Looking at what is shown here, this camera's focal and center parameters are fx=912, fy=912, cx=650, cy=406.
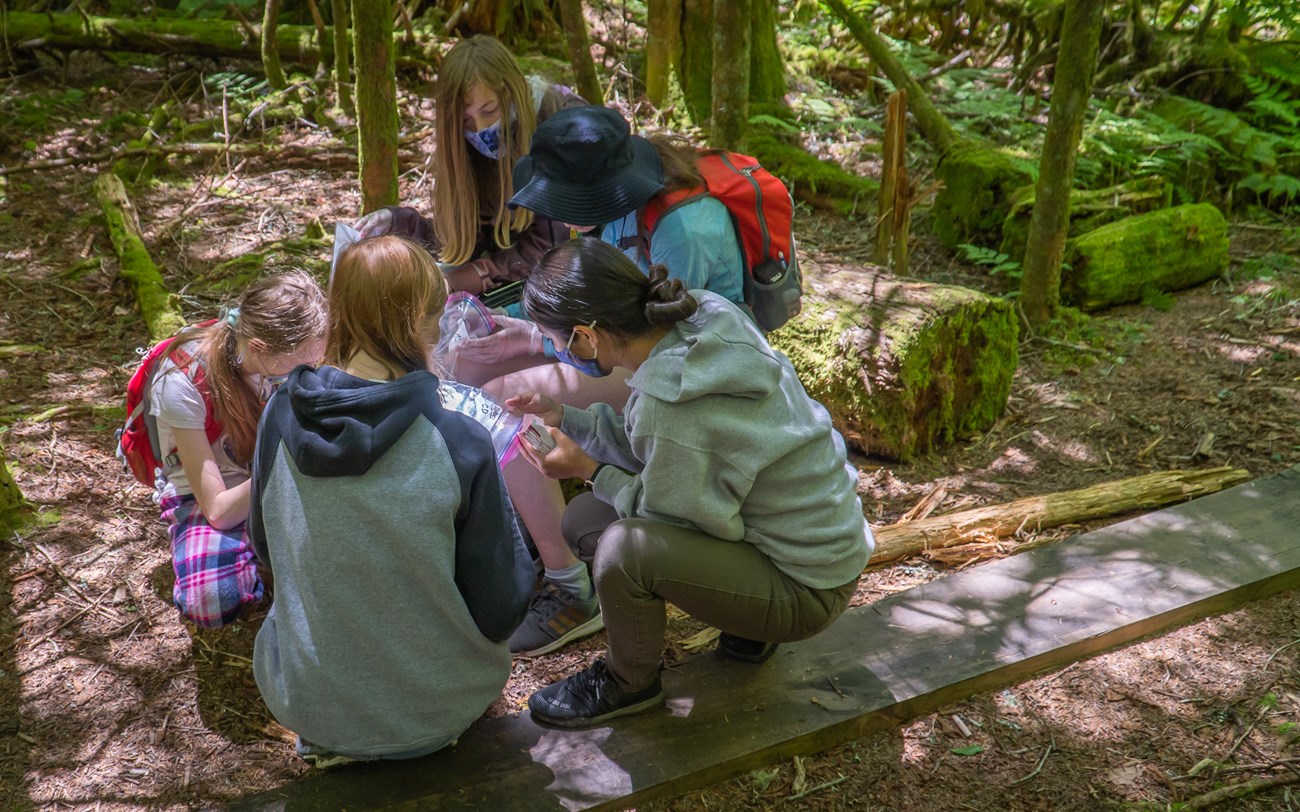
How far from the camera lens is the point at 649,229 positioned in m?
2.79

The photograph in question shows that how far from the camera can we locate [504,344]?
3.11 metres

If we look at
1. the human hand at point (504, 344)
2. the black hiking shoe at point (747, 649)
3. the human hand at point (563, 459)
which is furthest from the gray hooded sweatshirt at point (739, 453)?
the human hand at point (504, 344)

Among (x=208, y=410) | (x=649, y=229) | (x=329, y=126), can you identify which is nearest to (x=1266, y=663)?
(x=649, y=229)

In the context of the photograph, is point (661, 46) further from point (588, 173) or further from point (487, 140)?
point (588, 173)

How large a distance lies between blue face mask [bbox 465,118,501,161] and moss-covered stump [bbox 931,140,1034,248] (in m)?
3.49

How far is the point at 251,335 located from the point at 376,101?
5.95ft

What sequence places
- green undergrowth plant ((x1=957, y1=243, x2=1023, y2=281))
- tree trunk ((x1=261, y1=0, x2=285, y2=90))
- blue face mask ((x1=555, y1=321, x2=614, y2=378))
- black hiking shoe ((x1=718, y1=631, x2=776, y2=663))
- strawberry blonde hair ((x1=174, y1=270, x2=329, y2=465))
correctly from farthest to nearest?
1. tree trunk ((x1=261, y1=0, x2=285, y2=90))
2. green undergrowth plant ((x1=957, y1=243, x2=1023, y2=281))
3. black hiking shoe ((x1=718, y1=631, x2=776, y2=663))
4. strawberry blonde hair ((x1=174, y1=270, x2=329, y2=465))
5. blue face mask ((x1=555, y1=321, x2=614, y2=378))

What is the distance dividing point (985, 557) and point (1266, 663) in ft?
2.85

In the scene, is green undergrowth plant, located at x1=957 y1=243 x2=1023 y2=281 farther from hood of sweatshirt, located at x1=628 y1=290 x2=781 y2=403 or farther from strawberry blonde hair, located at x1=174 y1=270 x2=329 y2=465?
strawberry blonde hair, located at x1=174 y1=270 x2=329 y2=465

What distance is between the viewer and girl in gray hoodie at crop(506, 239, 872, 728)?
6.97 feet

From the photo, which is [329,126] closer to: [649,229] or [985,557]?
[649,229]

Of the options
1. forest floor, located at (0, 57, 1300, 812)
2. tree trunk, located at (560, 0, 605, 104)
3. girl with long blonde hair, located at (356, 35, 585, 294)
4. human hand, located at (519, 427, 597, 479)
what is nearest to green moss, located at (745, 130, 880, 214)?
forest floor, located at (0, 57, 1300, 812)

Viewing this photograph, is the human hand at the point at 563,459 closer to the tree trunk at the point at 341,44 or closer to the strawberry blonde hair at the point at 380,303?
the strawberry blonde hair at the point at 380,303

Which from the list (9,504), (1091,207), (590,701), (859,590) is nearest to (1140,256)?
(1091,207)
